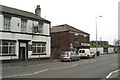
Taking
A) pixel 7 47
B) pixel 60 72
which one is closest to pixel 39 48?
pixel 7 47

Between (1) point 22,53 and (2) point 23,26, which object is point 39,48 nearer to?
(1) point 22,53

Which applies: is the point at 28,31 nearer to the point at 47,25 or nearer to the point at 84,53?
the point at 47,25

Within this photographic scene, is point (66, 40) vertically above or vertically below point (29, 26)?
below

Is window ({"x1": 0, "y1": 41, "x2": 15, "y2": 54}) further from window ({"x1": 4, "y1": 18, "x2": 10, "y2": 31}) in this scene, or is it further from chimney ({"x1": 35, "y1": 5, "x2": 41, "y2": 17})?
chimney ({"x1": 35, "y1": 5, "x2": 41, "y2": 17})

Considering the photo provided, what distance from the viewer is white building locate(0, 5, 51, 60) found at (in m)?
20.7

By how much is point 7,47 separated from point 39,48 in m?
6.61

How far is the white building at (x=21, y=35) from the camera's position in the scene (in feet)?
67.8

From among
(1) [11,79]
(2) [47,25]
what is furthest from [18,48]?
(1) [11,79]

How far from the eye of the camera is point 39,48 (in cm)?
2598

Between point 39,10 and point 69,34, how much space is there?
30.4 ft

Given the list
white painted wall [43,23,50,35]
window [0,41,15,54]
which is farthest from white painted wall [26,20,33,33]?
window [0,41,15,54]

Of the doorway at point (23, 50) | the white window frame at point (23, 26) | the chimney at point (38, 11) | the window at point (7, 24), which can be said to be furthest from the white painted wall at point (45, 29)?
the window at point (7, 24)

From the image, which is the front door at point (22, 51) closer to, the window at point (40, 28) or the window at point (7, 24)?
the window at point (7, 24)

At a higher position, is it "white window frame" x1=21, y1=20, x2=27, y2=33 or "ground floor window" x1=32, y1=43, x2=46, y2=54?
"white window frame" x1=21, y1=20, x2=27, y2=33
